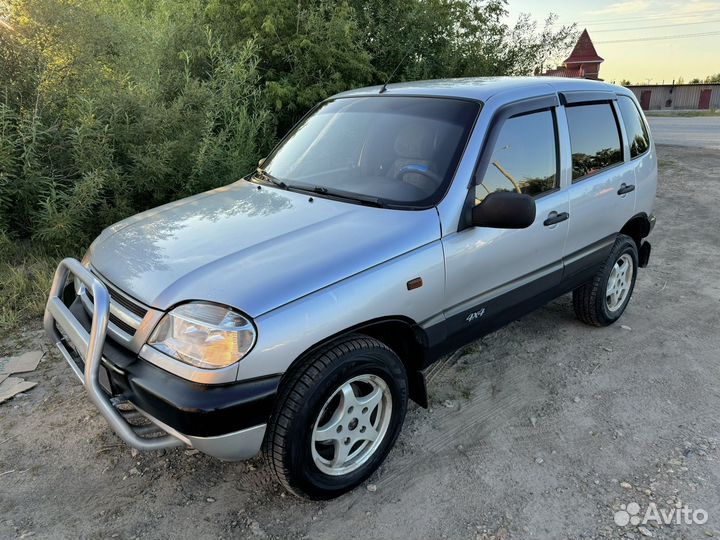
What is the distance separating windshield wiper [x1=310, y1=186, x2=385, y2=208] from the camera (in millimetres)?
2854

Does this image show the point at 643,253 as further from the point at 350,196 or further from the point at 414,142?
the point at 350,196

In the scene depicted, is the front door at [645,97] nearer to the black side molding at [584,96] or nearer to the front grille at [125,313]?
the black side molding at [584,96]

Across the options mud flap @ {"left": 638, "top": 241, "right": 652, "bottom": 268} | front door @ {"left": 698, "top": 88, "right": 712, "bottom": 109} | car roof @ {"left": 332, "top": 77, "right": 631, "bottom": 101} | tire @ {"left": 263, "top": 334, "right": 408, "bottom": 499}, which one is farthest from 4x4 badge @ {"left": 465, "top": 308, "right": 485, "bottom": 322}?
front door @ {"left": 698, "top": 88, "right": 712, "bottom": 109}

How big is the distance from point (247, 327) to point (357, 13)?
8.12m

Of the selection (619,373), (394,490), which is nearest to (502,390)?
(619,373)

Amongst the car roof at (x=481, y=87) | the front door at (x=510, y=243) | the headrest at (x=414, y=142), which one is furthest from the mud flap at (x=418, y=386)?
the car roof at (x=481, y=87)

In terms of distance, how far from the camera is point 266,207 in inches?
117

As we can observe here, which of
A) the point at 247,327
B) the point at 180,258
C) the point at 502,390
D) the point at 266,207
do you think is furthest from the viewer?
the point at 502,390

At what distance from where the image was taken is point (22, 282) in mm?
4523

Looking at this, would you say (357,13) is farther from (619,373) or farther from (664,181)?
(619,373)

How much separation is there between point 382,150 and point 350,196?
1.40 ft

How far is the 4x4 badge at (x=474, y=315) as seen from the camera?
116 inches

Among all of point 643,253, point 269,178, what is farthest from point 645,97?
point 269,178

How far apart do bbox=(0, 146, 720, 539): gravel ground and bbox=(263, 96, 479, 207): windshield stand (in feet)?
4.53
